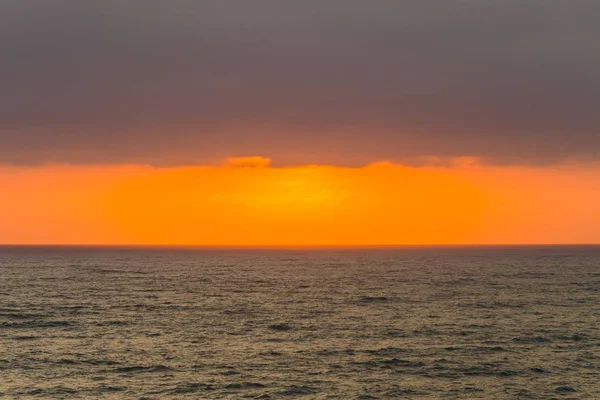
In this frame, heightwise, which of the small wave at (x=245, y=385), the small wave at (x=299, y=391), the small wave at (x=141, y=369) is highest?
the small wave at (x=141, y=369)

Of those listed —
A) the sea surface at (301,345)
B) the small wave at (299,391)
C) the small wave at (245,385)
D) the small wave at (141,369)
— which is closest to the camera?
the small wave at (299,391)

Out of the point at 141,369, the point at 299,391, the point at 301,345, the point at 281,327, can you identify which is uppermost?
the point at 281,327

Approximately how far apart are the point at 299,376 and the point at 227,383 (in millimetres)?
5764

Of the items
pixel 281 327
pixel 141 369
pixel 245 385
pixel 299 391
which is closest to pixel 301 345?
pixel 281 327

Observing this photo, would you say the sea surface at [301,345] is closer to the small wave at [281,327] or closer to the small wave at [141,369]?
the small wave at [141,369]

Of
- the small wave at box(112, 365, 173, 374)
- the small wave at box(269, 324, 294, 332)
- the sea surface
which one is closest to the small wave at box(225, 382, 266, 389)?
the sea surface

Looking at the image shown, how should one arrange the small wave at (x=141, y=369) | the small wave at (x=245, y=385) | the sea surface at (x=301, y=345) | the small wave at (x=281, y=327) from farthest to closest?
the small wave at (x=281, y=327) → the small wave at (x=141, y=369) → the small wave at (x=245, y=385) → the sea surface at (x=301, y=345)

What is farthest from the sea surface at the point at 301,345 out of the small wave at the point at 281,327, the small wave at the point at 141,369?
the small wave at the point at 281,327

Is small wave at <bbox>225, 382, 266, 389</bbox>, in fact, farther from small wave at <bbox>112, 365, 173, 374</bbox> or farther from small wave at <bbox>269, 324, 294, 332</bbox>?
small wave at <bbox>269, 324, 294, 332</bbox>

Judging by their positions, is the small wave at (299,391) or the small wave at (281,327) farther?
the small wave at (281,327)

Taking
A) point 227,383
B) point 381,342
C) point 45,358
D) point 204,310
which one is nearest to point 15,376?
point 45,358

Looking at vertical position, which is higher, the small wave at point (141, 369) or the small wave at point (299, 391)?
the small wave at point (141, 369)

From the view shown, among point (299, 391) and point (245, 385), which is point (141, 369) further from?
point (299, 391)

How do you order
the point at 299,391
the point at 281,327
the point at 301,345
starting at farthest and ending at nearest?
1. the point at 281,327
2. the point at 301,345
3. the point at 299,391
